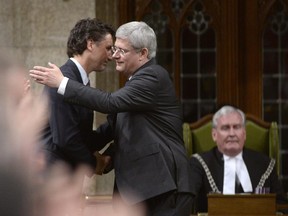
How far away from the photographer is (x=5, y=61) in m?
1.88

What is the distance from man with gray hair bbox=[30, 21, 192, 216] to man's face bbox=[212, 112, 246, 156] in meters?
1.92

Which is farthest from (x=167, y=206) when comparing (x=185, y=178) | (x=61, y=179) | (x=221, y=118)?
(x=61, y=179)

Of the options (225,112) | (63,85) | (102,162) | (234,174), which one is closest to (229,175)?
(234,174)

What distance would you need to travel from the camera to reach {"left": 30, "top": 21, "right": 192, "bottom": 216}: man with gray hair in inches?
183

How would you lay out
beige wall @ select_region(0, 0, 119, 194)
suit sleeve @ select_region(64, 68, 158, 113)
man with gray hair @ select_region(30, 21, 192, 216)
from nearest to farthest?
1. suit sleeve @ select_region(64, 68, 158, 113)
2. man with gray hair @ select_region(30, 21, 192, 216)
3. beige wall @ select_region(0, 0, 119, 194)

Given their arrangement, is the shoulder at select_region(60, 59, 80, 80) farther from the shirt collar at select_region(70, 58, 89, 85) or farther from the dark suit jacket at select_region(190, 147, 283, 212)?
the dark suit jacket at select_region(190, 147, 283, 212)

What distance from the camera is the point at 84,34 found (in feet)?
16.2

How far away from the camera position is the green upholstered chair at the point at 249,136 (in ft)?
22.7

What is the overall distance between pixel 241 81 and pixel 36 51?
1650 millimetres

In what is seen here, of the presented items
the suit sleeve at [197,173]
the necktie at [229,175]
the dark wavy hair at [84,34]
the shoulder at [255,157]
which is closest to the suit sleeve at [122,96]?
the dark wavy hair at [84,34]

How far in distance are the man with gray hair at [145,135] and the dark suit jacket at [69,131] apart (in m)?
0.16

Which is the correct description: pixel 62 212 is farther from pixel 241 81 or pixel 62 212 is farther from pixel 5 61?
pixel 241 81

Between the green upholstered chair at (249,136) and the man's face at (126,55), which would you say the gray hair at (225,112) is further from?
the man's face at (126,55)

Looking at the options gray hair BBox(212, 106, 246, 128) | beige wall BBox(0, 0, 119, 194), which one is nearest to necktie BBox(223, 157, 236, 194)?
gray hair BBox(212, 106, 246, 128)
